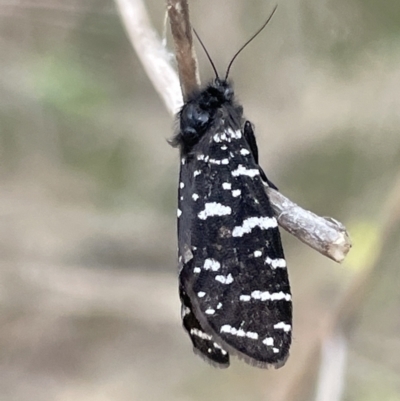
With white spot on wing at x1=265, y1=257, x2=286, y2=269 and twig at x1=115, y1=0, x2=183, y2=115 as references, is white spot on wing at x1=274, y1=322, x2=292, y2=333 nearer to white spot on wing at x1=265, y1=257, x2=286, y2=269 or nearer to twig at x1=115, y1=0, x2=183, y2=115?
white spot on wing at x1=265, y1=257, x2=286, y2=269

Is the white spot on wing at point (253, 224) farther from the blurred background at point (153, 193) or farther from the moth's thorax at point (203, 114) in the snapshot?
the blurred background at point (153, 193)

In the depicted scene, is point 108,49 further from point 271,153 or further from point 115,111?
point 271,153

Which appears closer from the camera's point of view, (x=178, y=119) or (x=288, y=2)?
(x=178, y=119)

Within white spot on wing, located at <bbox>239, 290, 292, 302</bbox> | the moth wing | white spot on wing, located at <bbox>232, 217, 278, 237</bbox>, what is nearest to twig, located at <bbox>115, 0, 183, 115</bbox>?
the moth wing

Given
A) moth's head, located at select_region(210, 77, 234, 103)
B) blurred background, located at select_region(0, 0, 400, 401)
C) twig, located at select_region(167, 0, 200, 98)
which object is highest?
twig, located at select_region(167, 0, 200, 98)

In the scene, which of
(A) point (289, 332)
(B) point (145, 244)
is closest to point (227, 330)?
(A) point (289, 332)
